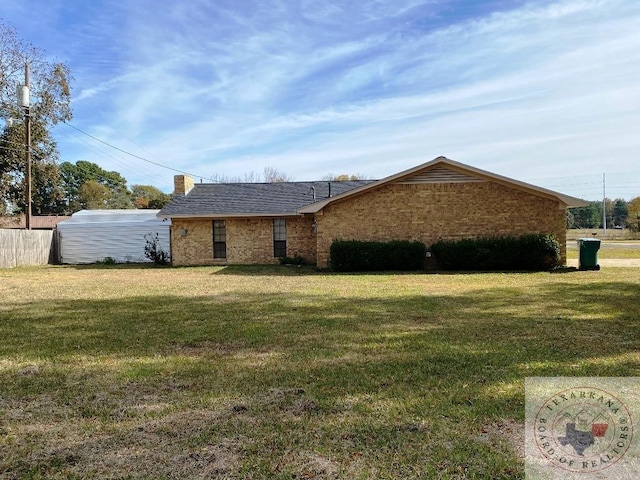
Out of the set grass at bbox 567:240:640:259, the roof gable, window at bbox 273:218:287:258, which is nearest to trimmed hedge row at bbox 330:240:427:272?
the roof gable

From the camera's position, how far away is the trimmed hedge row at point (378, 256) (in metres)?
17.0

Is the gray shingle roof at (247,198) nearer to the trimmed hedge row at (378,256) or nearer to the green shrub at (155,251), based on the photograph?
the green shrub at (155,251)

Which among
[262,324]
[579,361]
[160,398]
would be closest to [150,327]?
[262,324]

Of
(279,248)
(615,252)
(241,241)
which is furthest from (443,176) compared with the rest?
(615,252)

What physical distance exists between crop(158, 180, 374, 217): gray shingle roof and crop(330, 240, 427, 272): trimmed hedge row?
434cm

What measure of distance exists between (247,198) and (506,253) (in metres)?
12.0

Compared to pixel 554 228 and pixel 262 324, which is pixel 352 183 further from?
pixel 262 324

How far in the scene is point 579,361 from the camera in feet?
16.6

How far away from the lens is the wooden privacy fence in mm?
21062

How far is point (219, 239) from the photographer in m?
21.6

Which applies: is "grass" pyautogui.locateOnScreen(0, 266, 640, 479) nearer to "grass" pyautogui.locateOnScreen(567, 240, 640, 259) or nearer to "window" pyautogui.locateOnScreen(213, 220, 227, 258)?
"window" pyautogui.locateOnScreen(213, 220, 227, 258)

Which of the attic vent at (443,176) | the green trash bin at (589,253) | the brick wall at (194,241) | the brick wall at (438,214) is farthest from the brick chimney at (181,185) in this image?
the green trash bin at (589,253)
